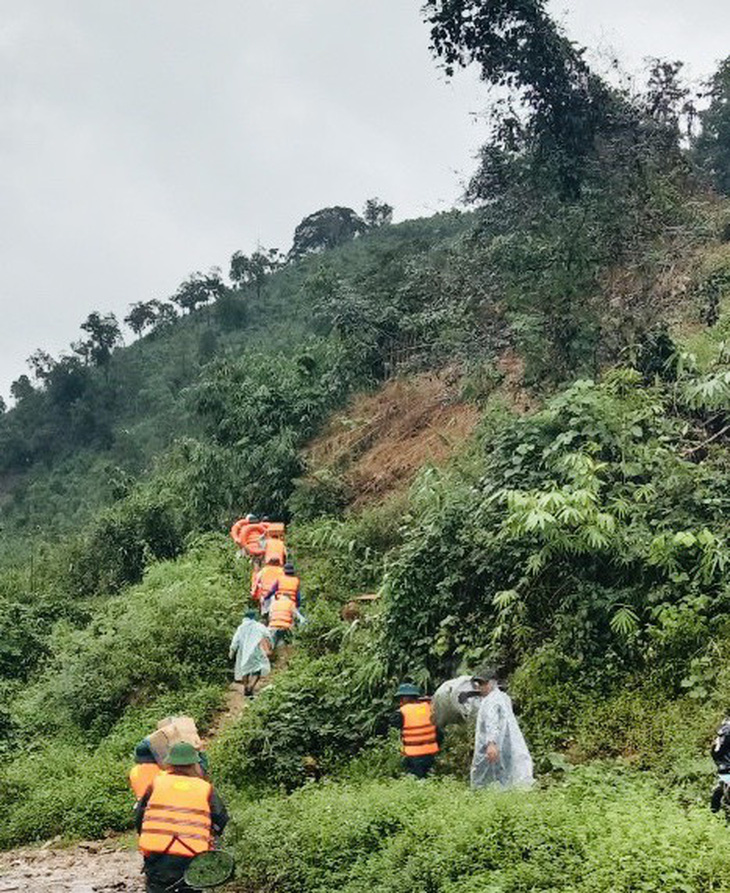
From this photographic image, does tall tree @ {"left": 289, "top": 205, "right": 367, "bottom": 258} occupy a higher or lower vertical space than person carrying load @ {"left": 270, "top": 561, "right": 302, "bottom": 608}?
higher

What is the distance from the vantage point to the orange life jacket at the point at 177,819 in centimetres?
581

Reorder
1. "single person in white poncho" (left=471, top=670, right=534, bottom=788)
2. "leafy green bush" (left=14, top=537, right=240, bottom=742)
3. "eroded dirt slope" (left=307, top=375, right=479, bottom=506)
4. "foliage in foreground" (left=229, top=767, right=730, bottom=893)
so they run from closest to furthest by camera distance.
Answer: "foliage in foreground" (left=229, top=767, right=730, bottom=893) → "single person in white poncho" (left=471, top=670, right=534, bottom=788) → "leafy green bush" (left=14, top=537, right=240, bottom=742) → "eroded dirt slope" (left=307, top=375, right=479, bottom=506)

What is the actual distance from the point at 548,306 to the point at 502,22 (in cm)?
821

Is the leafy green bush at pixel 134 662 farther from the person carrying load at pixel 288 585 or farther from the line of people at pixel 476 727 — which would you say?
the line of people at pixel 476 727

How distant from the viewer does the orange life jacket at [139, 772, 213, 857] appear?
581 cm

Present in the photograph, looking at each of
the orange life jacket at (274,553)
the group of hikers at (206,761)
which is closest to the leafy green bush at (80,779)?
the group of hikers at (206,761)

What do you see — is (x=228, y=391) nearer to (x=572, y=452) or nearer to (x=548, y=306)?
(x=548, y=306)

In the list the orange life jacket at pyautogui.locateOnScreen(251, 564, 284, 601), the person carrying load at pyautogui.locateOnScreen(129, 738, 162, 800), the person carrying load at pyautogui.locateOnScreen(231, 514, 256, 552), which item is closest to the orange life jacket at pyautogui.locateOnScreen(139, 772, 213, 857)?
the person carrying load at pyautogui.locateOnScreen(129, 738, 162, 800)

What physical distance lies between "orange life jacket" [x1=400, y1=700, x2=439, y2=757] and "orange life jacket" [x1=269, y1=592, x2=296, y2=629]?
5.26 meters

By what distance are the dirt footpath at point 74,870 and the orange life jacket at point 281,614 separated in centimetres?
498

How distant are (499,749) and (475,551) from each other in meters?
3.23

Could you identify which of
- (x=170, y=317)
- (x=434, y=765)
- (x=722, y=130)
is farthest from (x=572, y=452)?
(x=170, y=317)

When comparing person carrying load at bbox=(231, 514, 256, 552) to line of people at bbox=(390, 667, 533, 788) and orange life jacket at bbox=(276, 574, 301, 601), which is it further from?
line of people at bbox=(390, 667, 533, 788)

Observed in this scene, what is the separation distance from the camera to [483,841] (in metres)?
6.10
